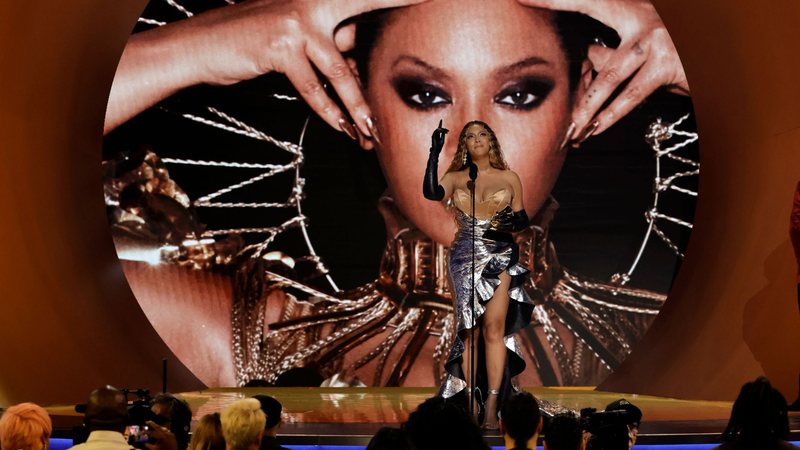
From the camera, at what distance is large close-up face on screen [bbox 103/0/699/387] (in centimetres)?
857

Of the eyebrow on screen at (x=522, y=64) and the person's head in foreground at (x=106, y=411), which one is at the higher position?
the eyebrow on screen at (x=522, y=64)

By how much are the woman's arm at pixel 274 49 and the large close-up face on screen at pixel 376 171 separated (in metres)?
0.02

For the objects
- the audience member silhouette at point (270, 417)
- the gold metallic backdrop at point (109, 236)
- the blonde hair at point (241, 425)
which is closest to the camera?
the blonde hair at point (241, 425)

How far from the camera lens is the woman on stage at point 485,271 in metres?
5.91

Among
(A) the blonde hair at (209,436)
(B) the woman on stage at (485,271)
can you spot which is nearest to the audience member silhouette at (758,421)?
(A) the blonde hair at (209,436)

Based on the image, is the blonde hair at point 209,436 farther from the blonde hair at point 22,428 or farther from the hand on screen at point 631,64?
the hand on screen at point 631,64

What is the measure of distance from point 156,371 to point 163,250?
2.87 ft

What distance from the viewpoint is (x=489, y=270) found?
5914 mm

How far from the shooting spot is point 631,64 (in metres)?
8.67

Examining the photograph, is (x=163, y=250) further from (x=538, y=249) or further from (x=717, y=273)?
(x=717, y=273)

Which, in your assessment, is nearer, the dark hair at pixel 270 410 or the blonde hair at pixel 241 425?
the blonde hair at pixel 241 425

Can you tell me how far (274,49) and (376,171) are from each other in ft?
3.85

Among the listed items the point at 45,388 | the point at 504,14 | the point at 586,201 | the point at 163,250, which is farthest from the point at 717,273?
the point at 45,388

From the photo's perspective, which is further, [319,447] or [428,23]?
[428,23]
